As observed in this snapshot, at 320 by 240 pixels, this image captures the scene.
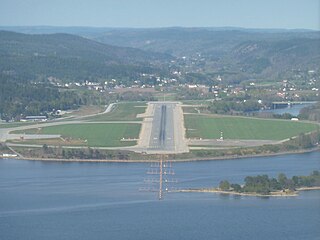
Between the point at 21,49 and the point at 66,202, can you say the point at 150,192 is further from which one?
the point at 21,49

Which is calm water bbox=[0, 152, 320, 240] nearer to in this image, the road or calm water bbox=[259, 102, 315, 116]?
the road

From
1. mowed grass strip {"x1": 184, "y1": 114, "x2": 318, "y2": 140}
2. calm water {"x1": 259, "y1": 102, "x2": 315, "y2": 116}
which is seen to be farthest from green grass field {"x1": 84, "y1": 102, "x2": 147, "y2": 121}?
calm water {"x1": 259, "y1": 102, "x2": 315, "y2": 116}

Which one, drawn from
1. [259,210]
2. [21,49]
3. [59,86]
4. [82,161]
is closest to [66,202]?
[259,210]

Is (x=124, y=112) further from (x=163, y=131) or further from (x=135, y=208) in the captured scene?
(x=135, y=208)

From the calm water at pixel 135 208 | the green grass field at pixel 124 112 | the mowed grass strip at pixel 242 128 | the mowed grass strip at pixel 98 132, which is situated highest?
the calm water at pixel 135 208

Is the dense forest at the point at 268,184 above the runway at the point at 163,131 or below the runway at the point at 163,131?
above

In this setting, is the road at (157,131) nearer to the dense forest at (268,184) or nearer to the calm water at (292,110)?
the calm water at (292,110)

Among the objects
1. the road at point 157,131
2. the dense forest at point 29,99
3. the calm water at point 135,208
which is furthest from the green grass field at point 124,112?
the calm water at point 135,208
